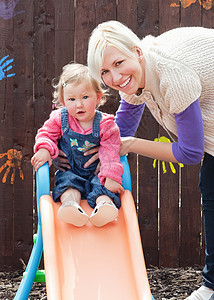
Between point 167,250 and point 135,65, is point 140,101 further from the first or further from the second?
point 167,250

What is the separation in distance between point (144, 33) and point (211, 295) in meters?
1.95

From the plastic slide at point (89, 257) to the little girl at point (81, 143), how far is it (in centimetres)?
7

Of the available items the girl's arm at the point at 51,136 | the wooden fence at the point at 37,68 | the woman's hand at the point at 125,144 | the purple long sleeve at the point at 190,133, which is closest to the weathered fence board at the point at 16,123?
the wooden fence at the point at 37,68

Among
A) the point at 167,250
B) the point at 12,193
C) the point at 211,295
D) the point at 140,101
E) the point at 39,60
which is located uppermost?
the point at 39,60

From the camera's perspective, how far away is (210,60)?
7.18ft

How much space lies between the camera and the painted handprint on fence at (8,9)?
3469 millimetres

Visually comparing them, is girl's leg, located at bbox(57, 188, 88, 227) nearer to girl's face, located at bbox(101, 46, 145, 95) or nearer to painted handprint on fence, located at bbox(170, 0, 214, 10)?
girl's face, located at bbox(101, 46, 145, 95)

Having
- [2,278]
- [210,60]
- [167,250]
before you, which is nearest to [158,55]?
[210,60]

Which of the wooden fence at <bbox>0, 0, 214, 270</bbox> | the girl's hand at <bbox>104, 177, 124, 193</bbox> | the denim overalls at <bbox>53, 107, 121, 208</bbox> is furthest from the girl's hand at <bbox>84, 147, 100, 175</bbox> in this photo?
the wooden fence at <bbox>0, 0, 214, 270</bbox>

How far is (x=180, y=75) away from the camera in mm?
2070

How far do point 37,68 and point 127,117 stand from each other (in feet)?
3.89

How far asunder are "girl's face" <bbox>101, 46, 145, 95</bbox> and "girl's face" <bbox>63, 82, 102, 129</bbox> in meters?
0.24

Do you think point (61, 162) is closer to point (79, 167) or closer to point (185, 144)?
point (79, 167)

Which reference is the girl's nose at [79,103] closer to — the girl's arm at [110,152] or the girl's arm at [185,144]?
the girl's arm at [110,152]
